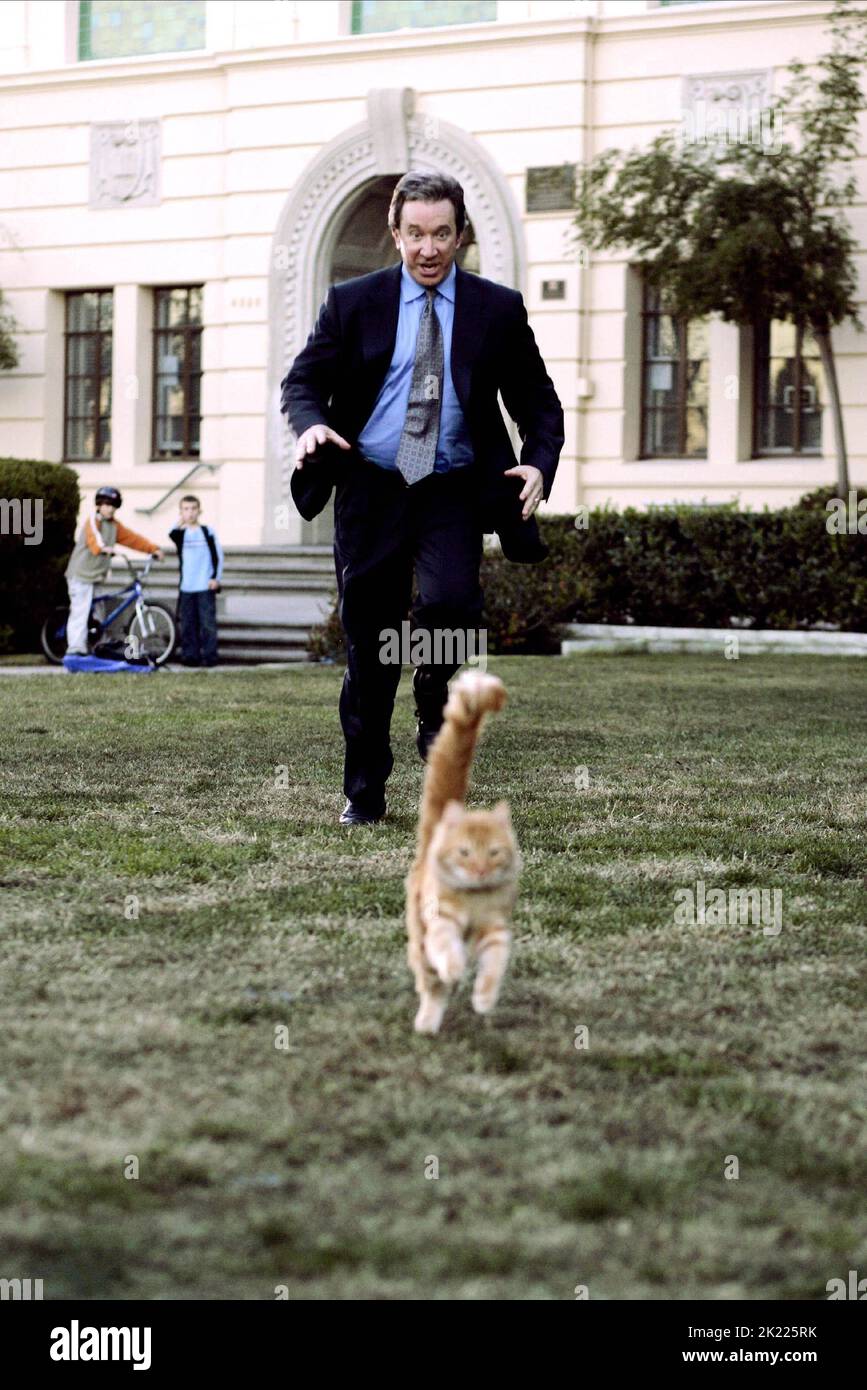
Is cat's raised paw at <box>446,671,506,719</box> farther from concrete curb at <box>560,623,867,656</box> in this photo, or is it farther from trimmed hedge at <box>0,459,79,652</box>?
trimmed hedge at <box>0,459,79,652</box>

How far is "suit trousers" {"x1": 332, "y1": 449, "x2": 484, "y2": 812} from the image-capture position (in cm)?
→ 634

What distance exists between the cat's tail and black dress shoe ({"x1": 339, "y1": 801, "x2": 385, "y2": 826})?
262 centimetres

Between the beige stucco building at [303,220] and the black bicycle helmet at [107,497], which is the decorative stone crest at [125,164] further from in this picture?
the black bicycle helmet at [107,497]

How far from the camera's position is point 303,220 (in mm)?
21672

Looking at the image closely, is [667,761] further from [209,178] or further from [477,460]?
[209,178]

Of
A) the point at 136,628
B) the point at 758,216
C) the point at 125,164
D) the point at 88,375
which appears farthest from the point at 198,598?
the point at 125,164

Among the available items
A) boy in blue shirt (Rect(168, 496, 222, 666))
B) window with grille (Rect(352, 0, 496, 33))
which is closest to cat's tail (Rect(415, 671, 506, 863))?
boy in blue shirt (Rect(168, 496, 222, 666))

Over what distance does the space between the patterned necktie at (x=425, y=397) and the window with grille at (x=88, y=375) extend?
17480 mm

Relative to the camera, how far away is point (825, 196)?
18344mm

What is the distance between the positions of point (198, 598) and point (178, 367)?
21.9ft

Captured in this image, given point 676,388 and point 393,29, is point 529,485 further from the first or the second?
point 393,29

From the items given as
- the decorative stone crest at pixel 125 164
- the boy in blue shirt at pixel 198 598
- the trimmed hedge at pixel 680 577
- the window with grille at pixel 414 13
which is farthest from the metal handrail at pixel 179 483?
the trimmed hedge at pixel 680 577
